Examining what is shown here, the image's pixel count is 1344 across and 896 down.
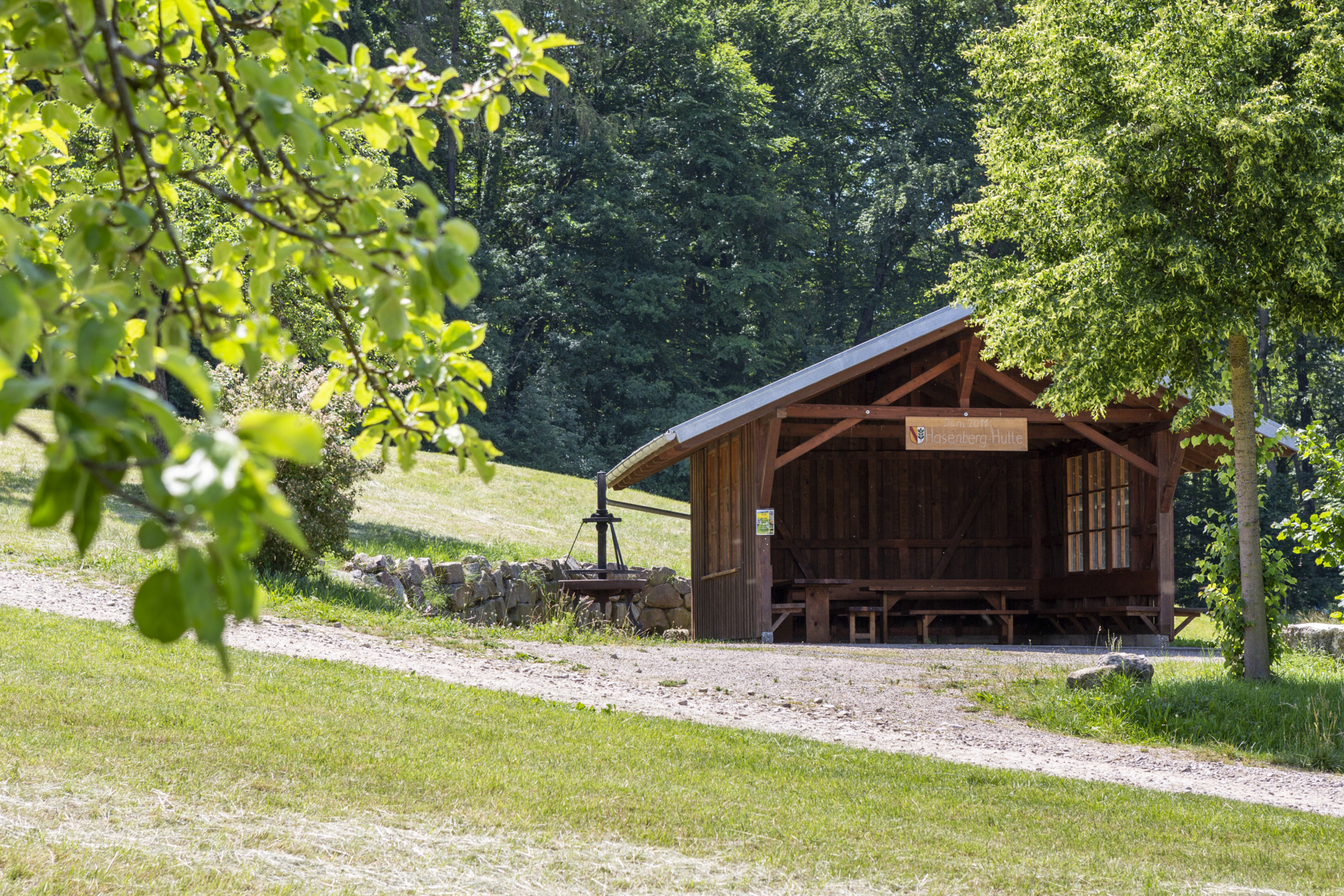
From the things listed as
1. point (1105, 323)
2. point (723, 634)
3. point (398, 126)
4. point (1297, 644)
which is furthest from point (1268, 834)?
point (723, 634)

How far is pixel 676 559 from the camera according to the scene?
26.6m

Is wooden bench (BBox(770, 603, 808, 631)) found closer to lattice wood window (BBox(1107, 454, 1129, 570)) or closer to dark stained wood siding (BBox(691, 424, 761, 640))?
dark stained wood siding (BBox(691, 424, 761, 640))

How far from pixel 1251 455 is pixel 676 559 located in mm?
17320

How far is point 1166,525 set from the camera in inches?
627

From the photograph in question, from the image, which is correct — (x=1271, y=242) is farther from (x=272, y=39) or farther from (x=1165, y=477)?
(x=272, y=39)

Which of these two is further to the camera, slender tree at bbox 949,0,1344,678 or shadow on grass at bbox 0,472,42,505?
shadow on grass at bbox 0,472,42,505

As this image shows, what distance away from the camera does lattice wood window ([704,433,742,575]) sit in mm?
17047

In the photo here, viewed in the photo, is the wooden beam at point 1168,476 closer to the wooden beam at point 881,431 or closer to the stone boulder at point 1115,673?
the wooden beam at point 881,431

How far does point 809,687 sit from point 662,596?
36.1 ft

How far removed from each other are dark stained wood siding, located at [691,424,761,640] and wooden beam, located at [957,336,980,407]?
2.77 metres

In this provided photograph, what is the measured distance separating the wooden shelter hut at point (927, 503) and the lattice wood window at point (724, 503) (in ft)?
0.16

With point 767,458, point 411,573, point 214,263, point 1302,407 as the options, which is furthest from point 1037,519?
point 1302,407

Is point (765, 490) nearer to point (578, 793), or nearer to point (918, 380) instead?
point (918, 380)

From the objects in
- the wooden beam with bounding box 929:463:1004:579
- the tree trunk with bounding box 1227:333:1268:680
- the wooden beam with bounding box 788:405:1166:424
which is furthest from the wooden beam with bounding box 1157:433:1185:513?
the tree trunk with bounding box 1227:333:1268:680
